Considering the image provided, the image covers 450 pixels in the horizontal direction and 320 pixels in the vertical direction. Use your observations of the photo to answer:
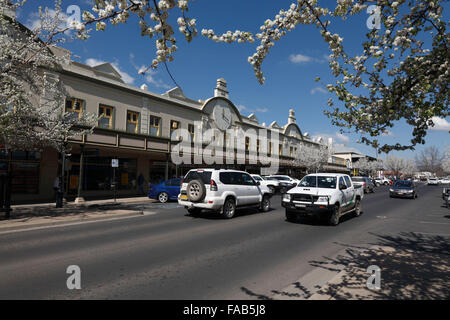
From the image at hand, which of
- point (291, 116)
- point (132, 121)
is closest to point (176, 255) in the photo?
point (132, 121)

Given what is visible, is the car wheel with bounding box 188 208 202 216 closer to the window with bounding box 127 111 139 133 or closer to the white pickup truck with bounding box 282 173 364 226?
the white pickup truck with bounding box 282 173 364 226

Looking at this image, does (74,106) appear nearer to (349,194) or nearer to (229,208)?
(229,208)

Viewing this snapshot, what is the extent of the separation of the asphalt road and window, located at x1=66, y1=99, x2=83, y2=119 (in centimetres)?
1028

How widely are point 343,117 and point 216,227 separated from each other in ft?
17.8

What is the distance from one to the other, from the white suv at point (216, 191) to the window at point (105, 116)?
10.6 meters

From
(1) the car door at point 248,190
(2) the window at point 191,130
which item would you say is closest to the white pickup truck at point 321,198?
(1) the car door at point 248,190

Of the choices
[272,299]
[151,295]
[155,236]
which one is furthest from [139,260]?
[272,299]

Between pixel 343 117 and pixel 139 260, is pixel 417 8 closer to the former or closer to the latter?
pixel 343 117

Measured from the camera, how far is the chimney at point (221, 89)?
29.2m

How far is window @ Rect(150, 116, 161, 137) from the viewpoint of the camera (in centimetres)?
2262

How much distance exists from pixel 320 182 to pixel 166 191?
395 inches

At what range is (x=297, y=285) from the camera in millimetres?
4641

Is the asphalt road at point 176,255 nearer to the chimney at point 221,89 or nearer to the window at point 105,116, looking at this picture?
Result: the window at point 105,116

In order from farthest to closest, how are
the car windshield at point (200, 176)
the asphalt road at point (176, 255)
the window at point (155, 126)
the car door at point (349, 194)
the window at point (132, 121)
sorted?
1. the window at point (155, 126)
2. the window at point (132, 121)
3. the car windshield at point (200, 176)
4. the car door at point (349, 194)
5. the asphalt road at point (176, 255)
